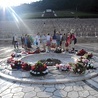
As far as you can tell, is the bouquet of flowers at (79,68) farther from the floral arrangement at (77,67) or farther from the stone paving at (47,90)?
the stone paving at (47,90)

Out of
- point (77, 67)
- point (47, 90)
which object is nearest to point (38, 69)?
point (47, 90)

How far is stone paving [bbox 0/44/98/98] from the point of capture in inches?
330

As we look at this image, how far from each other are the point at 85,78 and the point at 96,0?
6311 centimetres

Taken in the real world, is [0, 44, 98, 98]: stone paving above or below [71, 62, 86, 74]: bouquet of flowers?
below

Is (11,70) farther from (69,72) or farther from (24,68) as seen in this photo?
(69,72)

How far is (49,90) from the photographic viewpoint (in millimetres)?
8828

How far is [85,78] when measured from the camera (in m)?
9.88

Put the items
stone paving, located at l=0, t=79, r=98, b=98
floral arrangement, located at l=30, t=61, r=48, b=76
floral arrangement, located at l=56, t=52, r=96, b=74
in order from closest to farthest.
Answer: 1. stone paving, located at l=0, t=79, r=98, b=98
2. floral arrangement, located at l=30, t=61, r=48, b=76
3. floral arrangement, located at l=56, t=52, r=96, b=74

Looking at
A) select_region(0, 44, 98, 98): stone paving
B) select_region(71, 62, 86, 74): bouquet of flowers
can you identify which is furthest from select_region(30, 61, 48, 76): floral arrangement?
select_region(71, 62, 86, 74): bouquet of flowers

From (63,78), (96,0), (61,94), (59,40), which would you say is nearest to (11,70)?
(63,78)

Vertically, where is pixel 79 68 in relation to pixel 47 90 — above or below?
above

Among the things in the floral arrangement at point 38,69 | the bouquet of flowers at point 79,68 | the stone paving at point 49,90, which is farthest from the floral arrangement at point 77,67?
the floral arrangement at point 38,69

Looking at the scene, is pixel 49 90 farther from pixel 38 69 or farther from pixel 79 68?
pixel 79 68

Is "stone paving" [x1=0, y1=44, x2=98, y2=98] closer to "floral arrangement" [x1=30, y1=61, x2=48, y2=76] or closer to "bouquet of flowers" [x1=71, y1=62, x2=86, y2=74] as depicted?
"bouquet of flowers" [x1=71, y1=62, x2=86, y2=74]
